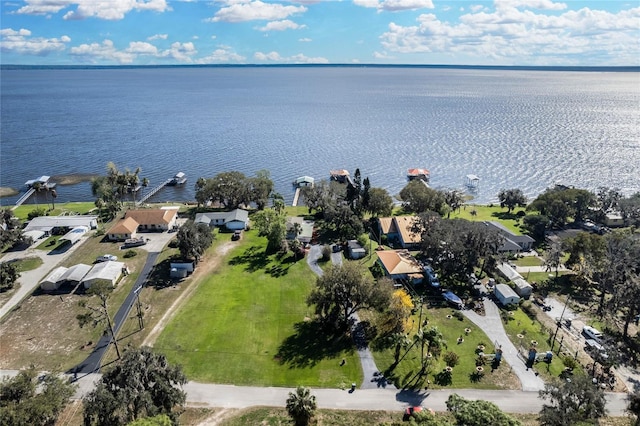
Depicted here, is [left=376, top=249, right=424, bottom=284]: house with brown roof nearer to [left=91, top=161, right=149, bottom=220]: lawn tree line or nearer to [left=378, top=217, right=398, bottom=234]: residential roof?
[left=378, top=217, right=398, bottom=234]: residential roof

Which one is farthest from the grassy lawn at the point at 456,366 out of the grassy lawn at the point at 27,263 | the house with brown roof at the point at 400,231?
the grassy lawn at the point at 27,263

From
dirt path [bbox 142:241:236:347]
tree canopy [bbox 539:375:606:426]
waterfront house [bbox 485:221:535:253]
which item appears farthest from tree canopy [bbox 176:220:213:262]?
tree canopy [bbox 539:375:606:426]

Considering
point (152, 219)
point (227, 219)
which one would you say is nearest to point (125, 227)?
point (152, 219)

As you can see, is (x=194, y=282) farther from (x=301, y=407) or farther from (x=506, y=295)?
(x=506, y=295)

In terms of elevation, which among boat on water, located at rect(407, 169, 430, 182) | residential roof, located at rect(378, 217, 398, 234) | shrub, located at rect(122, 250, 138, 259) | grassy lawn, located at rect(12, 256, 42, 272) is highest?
boat on water, located at rect(407, 169, 430, 182)

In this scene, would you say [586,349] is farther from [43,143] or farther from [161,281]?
[43,143]

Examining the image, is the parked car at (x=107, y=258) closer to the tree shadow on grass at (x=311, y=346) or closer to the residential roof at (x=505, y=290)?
the tree shadow on grass at (x=311, y=346)

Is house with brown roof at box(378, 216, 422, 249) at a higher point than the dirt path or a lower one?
higher
